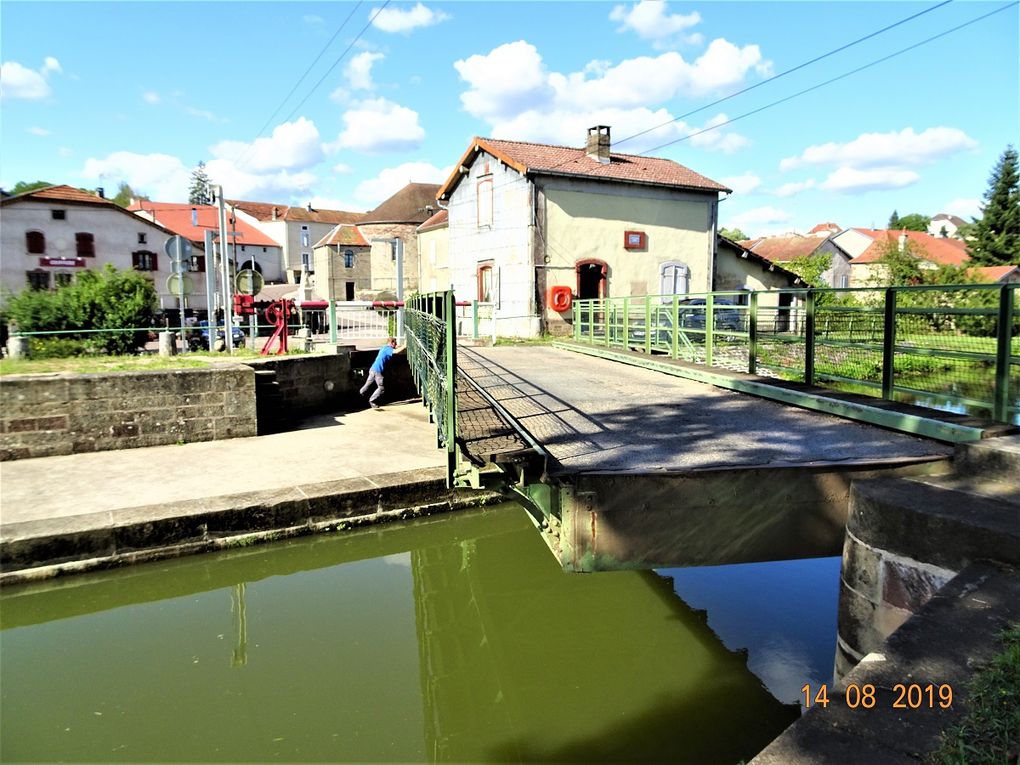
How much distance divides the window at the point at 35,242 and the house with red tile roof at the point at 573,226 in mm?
30499

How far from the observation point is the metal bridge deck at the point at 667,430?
417cm

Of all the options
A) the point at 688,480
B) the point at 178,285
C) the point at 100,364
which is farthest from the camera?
the point at 178,285

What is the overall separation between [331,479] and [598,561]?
5.21 metres

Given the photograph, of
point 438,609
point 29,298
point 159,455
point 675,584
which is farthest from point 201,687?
point 29,298

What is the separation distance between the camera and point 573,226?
71.2 feet

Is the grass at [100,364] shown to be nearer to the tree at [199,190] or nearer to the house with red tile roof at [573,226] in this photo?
the house with red tile roof at [573,226]

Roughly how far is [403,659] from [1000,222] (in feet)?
192

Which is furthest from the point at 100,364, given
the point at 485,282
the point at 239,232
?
the point at 239,232

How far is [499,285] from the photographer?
22750 mm

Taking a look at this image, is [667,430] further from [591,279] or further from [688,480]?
[591,279]

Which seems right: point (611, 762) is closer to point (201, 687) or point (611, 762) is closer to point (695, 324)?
point (201, 687)

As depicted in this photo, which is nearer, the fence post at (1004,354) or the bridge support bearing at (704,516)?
the bridge support bearing at (704,516)

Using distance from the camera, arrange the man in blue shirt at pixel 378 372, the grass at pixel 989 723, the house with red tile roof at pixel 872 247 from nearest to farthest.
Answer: the grass at pixel 989 723, the man in blue shirt at pixel 378 372, the house with red tile roof at pixel 872 247

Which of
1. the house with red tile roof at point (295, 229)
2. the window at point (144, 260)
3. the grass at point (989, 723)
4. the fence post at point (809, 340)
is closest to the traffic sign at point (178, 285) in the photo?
the fence post at point (809, 340)
